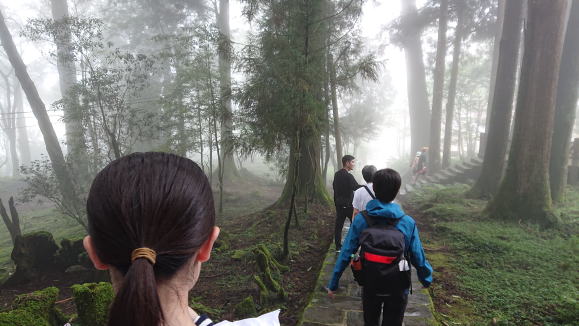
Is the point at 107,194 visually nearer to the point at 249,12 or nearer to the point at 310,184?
the point at 249,12

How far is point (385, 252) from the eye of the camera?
7.63 ft

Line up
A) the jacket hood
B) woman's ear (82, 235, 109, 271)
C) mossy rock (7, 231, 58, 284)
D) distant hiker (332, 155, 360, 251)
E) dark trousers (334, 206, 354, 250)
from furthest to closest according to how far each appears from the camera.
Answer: mossy rock (7, 231, 58, 284) → dark trousers (334, 206, 354, 250) → distant hiker (332, 155, 360, 251) → the jacket hood → woman's ear (82, 235, 109, 271)

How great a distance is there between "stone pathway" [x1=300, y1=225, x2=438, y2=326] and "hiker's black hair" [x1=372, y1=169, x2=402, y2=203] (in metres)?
1.67

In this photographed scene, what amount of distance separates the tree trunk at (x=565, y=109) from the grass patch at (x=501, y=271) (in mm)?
997

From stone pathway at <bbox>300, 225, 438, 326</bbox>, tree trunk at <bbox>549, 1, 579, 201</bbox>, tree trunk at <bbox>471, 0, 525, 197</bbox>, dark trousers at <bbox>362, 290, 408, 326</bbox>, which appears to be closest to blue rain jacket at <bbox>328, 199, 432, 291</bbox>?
dark trousers at <bbox>362, 290, 408, 326</bbox>

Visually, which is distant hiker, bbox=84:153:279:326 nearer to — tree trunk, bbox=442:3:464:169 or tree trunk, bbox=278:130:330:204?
tree trunk, bbox=278:130:330:204

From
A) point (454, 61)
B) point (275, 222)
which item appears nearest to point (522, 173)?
point (275, 222)

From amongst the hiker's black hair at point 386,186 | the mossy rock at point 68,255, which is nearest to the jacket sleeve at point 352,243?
the hiker's black hair at point 386,186

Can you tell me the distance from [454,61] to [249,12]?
1369 centimetres

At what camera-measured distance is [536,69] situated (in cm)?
680

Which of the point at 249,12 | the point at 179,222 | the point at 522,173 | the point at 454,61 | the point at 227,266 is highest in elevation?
the point at 454,61

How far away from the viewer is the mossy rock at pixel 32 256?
580 cm

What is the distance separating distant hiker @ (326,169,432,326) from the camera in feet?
7.67

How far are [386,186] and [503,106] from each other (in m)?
9.31
